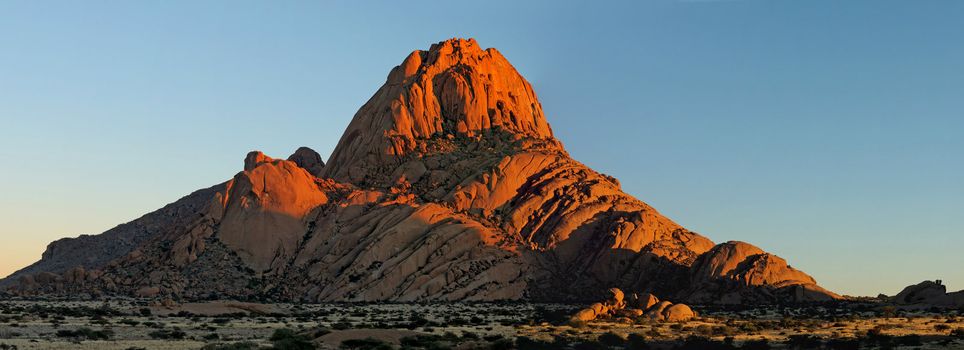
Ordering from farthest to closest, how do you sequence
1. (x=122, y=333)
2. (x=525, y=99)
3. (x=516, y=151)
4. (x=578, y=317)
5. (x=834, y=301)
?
1. (x=525, y=99)
2. (x=516, y=151)
3. (x=834, y=301)
4. (x=578, y=317)
5. (x=122, y=333)

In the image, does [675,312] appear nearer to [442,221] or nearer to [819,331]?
[819,331]

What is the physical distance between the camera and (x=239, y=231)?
491 feet

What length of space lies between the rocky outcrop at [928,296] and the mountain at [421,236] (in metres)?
14.2

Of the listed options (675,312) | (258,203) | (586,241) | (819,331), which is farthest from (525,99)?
(819,331)

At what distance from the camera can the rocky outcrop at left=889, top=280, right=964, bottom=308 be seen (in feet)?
394

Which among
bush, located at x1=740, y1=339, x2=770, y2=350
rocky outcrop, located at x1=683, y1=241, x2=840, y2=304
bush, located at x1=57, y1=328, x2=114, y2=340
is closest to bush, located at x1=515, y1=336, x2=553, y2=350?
bush, located at x1=740, y1=339, x2=770, y2=350

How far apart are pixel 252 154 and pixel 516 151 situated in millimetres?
44177

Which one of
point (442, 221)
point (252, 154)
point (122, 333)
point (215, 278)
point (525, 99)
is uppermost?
point (525, 99)

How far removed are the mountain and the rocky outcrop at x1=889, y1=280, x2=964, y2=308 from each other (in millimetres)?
14166

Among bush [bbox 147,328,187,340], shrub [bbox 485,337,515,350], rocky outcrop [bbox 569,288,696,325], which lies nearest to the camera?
shrub [bbox 485,337,515,350]

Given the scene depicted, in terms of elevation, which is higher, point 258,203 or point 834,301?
point 258,203

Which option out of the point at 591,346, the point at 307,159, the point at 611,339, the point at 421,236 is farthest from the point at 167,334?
the point at 307,159

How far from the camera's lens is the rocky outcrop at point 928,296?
120062 millimetres

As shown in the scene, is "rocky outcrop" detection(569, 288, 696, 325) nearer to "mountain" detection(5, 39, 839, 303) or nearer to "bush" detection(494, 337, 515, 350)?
"bush" detection(494, 337, 515, 350)
